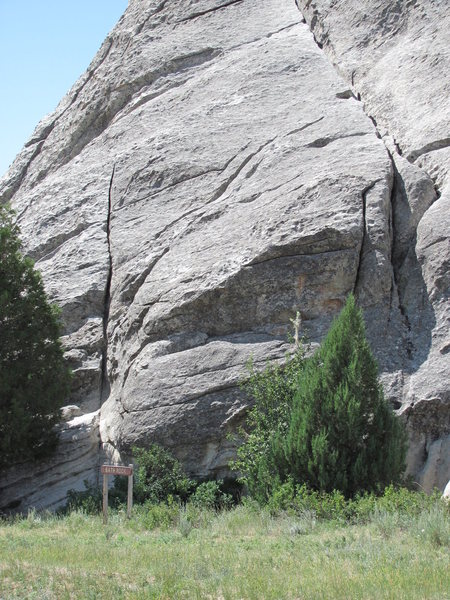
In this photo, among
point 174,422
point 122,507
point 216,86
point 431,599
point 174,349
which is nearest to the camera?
point 431,599

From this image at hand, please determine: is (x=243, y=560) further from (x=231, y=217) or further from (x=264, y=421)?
(x=231, y=217)

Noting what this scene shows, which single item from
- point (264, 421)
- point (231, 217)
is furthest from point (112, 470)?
point (231, 217)

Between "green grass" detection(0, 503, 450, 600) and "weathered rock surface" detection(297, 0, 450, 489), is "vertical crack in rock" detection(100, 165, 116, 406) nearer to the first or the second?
"green grass" detection(0, 503, 450, 600)

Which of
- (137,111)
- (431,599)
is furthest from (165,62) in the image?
(431,599)

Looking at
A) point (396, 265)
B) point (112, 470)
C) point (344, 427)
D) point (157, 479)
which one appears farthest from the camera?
point (396, 265)

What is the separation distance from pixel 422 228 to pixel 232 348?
15.1 feet

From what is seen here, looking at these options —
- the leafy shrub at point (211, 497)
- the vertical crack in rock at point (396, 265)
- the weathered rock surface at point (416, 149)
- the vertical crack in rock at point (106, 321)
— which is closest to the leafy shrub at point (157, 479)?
the leafy shrub at point (211, 497)

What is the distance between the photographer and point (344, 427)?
41.0ft

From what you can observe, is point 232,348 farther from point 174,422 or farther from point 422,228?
point 422,228

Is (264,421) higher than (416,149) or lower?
lower

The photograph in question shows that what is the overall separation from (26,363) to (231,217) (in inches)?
222

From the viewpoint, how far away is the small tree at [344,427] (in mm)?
12305

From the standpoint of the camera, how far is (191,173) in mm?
19594

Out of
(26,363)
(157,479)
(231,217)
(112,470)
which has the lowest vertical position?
(157,479)
